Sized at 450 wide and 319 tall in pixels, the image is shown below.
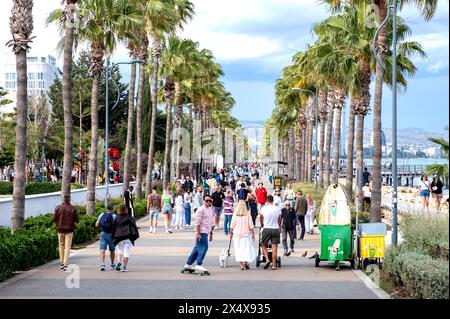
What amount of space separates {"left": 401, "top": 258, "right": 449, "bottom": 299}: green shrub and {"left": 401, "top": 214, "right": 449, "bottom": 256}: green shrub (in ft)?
3.22

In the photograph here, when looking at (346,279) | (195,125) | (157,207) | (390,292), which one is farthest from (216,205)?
(195,125)

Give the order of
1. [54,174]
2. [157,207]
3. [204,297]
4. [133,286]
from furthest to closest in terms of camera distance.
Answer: [54,174]
[157,207]
[133,286]
[204,297]

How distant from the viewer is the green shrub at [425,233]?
13.7m

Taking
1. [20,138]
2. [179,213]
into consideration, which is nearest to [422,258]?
[20,138]

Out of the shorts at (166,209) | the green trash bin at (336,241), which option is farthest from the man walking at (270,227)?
the shorts at (166,209)

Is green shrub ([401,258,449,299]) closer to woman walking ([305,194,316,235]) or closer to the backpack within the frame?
the backpack

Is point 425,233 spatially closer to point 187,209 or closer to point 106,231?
point 106,231

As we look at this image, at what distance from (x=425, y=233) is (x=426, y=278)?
9.35 feet

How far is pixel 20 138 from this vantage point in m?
17.7

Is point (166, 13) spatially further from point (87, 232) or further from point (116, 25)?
point (87, 232)

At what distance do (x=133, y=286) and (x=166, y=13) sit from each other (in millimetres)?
25224

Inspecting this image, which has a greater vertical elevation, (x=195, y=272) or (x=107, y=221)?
(x=107, y=221)

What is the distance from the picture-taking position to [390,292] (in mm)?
13148
